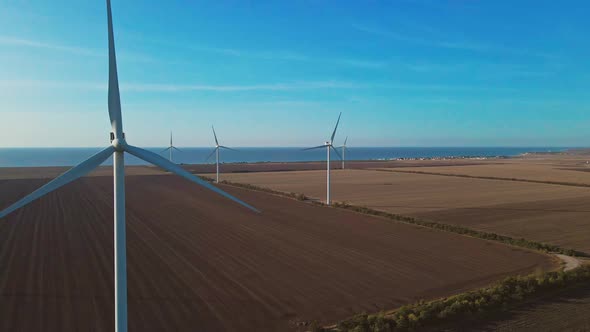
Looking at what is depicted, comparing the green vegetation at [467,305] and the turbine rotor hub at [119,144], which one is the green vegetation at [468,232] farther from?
the turbine rotor hub at [119,144]

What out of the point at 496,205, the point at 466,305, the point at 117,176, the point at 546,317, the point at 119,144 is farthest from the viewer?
the point at 496,205

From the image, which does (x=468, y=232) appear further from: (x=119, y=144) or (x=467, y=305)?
(x=119, y=144)

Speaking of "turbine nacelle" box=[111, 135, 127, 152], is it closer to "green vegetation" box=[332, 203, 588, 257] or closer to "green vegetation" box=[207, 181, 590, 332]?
"green vegetation" box=[207, 181, 590, 332]

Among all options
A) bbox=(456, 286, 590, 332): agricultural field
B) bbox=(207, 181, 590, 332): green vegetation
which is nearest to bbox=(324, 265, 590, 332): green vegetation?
bbox=(207, 181, 590, 332): green vegetation

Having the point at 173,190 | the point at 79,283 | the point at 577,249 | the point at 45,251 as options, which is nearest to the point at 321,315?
the point at 79,283

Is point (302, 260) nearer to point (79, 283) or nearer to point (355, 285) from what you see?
point (355, 285)

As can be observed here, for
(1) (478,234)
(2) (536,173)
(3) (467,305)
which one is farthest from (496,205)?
(2) (536,173)
